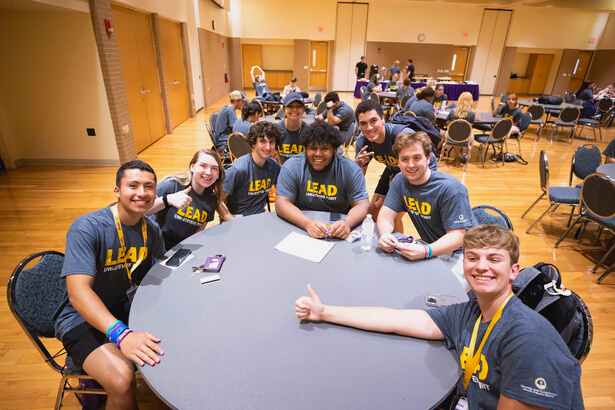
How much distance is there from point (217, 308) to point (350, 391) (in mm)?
653

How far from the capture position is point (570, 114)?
7688mm

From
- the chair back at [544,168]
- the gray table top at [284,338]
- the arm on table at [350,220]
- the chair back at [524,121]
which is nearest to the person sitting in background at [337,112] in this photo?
the chair back at [544,168]

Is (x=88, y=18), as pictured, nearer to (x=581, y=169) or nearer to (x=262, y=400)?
(x=262, y=400)

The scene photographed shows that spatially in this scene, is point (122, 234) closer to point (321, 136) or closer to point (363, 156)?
point (321, 136)

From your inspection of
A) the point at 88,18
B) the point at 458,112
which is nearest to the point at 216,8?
the point at 88,18

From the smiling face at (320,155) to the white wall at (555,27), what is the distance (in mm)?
17676

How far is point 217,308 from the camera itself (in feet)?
4.52

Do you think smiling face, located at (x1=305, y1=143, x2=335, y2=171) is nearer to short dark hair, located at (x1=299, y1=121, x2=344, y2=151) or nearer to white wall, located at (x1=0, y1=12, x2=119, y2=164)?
short dark hair, located at (x1=299, y1=121, x2=344, y2=151)

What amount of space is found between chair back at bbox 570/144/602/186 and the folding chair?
199 inches

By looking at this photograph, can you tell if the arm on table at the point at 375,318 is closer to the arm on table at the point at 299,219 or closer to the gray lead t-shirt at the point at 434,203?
the arm on table at the point at 299,219

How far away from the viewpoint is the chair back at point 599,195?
2820 millimetres

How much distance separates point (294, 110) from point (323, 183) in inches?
56.0

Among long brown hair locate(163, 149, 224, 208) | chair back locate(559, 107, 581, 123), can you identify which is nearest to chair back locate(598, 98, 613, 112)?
chair back locate(559, 107, 581, 123)

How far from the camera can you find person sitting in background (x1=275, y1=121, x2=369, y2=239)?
7.33 feet
